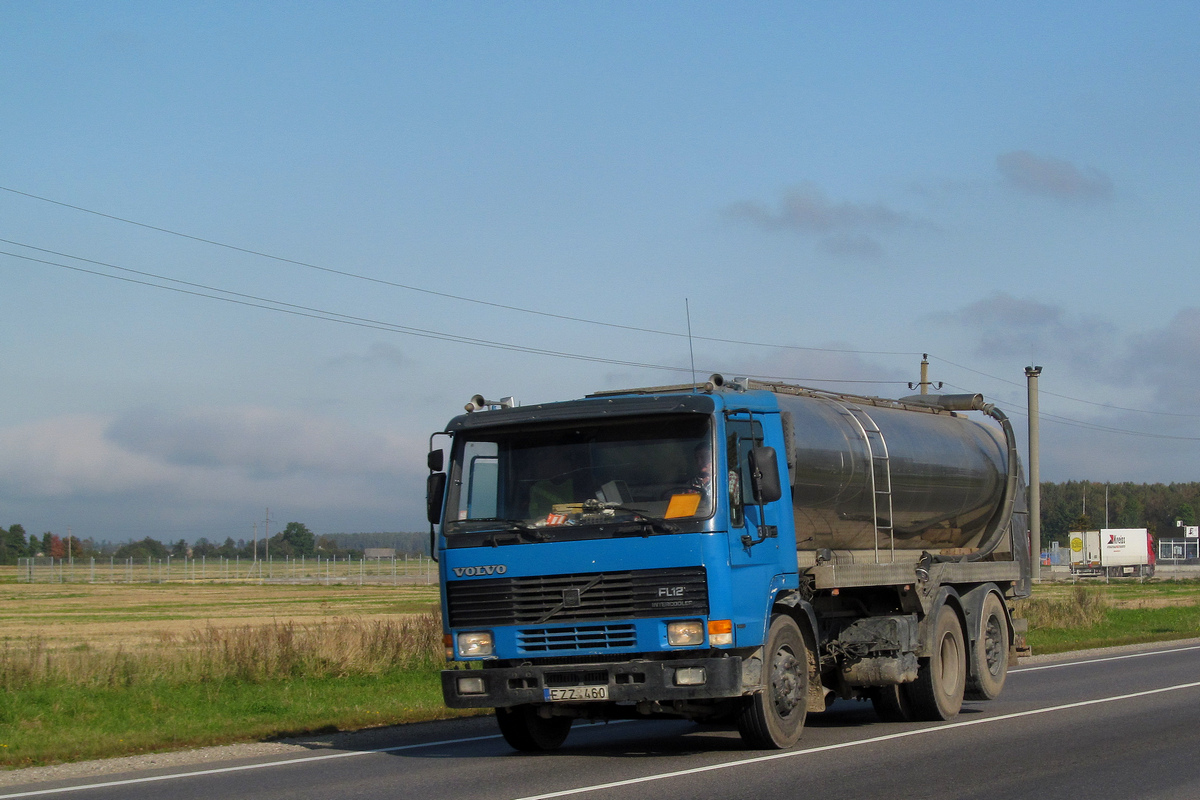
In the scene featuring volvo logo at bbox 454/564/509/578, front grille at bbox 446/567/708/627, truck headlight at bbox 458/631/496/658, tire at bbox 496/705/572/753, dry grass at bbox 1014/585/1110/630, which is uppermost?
volvo logo at bbox 454/564/509/578

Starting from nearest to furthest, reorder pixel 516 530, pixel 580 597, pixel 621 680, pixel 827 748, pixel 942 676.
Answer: pixel 621 680
pixel 580 597
pixel 516 530
pixel 827 748
pixel 942 676

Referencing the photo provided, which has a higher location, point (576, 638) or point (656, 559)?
point (656, 559)

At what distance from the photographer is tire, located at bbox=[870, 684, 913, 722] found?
46.0ft

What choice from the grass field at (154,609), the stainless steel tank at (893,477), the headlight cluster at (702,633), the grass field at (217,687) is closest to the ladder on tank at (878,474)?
the stainless steel tank at (893,477)

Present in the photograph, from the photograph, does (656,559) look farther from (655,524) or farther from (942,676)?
(942,676)

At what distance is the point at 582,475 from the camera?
35.5 ft

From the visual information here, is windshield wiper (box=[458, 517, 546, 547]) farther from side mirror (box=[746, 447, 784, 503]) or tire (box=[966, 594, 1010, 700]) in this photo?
tire (box=[966, 594, 1010, 700])

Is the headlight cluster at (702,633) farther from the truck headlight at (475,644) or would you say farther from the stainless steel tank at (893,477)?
the stainless steel tank at (893,477)

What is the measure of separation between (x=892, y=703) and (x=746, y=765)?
435 centimetres

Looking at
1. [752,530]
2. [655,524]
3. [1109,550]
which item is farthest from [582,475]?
[1109,550]

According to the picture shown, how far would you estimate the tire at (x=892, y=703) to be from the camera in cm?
1401

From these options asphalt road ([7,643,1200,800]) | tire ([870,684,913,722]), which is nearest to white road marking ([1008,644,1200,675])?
asphalt road ([7,643,1200,800])

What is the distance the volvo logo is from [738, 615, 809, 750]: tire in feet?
7.59

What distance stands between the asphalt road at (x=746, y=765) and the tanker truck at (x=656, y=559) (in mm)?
532
